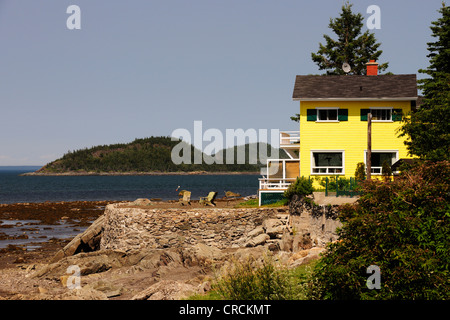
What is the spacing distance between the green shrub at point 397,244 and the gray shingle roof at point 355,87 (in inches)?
846

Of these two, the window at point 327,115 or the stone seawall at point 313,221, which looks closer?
the stone seawall at point 313,221

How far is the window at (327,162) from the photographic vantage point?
111 feet

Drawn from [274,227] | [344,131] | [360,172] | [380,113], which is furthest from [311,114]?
[274,227]

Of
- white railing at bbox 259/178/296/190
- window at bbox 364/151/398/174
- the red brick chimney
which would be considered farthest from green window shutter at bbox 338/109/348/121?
the red brick chimney

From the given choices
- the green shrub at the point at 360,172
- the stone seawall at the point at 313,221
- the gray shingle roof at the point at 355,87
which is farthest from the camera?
the gray shingle roof at the point at 355,87

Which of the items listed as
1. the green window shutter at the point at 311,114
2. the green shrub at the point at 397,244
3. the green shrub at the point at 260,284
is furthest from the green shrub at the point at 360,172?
the green shrub at the point at 260,284

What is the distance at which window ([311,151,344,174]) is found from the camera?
111 feet

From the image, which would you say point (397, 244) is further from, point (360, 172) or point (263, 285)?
point (360, 172)

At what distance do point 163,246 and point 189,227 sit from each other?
181 centimetres

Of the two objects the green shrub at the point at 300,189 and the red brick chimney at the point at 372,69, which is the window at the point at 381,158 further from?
the red brick chimney at the point at 372,69

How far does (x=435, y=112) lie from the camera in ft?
78.6

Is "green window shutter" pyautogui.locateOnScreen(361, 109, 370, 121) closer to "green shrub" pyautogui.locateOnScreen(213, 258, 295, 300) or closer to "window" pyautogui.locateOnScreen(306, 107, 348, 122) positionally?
"window" pyautogui.locateOnScreen(306, 107, 348, 122)
